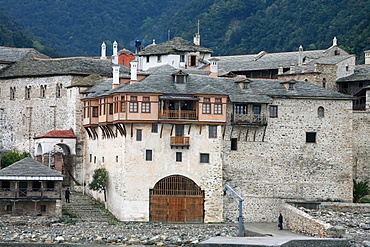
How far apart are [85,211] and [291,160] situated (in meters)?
13.5

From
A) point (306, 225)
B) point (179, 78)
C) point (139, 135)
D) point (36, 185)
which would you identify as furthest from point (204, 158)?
point (36, 185)

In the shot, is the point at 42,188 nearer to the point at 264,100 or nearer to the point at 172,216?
the point at 172,216

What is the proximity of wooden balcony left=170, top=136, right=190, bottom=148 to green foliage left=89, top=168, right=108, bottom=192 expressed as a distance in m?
5.94

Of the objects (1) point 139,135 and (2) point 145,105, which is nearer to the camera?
(2) point 145,105

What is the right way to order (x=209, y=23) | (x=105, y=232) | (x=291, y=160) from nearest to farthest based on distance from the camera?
(x=105, y=232) → (x=291, y=160) → (x=209, y=23)

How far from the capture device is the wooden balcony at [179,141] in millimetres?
72125

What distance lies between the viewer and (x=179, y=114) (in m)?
72.1

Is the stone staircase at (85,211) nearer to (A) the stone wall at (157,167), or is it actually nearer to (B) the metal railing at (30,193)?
(A) the stone wall at (157,167)

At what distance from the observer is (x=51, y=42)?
547ft

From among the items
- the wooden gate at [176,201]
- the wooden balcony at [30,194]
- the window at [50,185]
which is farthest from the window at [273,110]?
the window at [50,185]

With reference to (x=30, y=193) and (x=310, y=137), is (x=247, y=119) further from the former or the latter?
(x=30, y=193)

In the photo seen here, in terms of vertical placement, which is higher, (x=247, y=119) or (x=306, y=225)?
(x=247, y=119)

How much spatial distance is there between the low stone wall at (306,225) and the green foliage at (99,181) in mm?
11410

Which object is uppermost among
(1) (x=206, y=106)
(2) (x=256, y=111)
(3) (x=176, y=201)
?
(1) (x=206, y=106)
